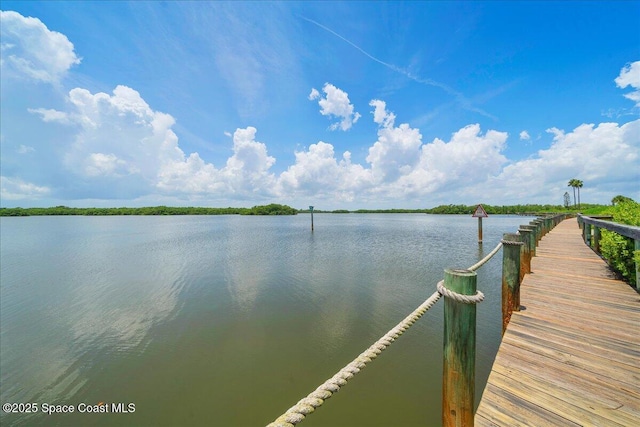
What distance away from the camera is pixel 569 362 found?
281 cm

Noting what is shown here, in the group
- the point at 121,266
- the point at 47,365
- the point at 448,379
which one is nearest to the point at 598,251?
the point at 448,379

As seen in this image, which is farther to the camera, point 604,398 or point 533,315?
point 533,315

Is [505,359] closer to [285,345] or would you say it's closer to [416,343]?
[416,343]

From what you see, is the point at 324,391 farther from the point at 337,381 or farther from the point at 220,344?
the point at 220,344

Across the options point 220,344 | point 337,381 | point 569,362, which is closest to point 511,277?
point 569,362

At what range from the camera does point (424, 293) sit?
868 centimetres

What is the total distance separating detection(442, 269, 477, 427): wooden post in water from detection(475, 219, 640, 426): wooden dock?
492 millimetres

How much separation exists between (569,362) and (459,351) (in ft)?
7.49

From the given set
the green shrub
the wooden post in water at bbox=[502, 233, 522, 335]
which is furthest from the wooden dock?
the green shrub

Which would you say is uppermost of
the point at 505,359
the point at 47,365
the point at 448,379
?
the point at 448,379

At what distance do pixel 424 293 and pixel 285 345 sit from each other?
568 centimetres

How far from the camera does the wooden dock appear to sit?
2113mm

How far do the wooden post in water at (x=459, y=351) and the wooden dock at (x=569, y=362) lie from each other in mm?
492

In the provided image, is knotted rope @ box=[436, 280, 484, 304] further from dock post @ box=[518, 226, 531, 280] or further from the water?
dock post @ box=[518, 226, 531, 280]
